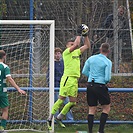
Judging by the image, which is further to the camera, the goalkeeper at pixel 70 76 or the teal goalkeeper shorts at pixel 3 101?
the goalkeeper at pixel 70 76

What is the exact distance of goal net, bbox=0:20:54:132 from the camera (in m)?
10.9

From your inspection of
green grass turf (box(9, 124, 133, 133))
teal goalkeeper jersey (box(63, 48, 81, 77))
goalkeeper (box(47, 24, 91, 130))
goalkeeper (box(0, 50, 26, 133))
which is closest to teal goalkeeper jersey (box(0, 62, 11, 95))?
goalkeeper (box(0, 50, 26, 133))

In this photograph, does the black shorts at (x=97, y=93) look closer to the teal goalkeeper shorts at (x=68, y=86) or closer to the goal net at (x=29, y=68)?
the teal goalkeeper shorts at (x=68, y=86)

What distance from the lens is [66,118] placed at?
11516 mm

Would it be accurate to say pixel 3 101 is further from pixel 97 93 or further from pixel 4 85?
pixel 97 93

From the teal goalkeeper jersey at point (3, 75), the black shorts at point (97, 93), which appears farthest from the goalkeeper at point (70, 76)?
the teal goalkeeper jersey at point (3, 75)

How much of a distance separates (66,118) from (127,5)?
143 inches

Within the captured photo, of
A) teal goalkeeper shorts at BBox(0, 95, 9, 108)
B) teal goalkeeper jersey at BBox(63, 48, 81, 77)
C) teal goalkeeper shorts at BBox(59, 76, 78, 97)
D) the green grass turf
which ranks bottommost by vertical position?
the green grass turf

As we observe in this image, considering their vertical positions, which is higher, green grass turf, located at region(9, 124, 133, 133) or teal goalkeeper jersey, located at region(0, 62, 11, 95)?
teal goalkeeper jersey, located at region(0, 62, 11, 95)

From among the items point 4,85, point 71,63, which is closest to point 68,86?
point 71,63

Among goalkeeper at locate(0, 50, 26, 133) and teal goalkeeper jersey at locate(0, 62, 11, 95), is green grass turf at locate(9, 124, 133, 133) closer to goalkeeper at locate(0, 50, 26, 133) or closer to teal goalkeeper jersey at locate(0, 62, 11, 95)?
goalkeeper at locate(0, 50, 26, 133)

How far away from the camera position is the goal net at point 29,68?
10914 millimetres

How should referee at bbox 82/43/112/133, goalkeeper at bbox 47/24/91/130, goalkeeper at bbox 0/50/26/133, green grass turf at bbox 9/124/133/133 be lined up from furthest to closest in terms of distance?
1. green grass turf at bbox 9/124/133/133
2. goalkeeper at bbox 47/24/91/130
3. goalkeeper at bbox 0/50/26/133
4. referee at bbox 82/43/112/133

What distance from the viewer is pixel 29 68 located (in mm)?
11133
